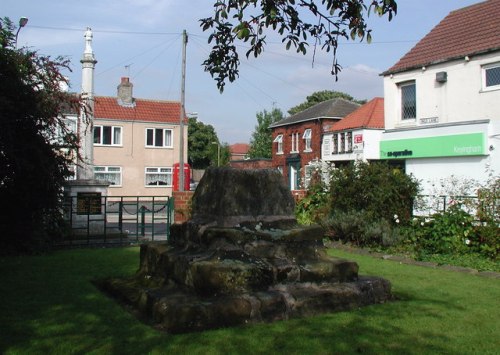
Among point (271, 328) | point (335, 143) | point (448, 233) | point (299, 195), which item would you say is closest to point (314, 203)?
point (299, 195)

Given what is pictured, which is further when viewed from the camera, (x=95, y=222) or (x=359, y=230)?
(x=95, y=222)

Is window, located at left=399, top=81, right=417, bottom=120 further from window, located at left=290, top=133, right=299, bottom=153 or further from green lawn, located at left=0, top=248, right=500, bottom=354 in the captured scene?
window, located at left=290, top=133, right=299, bottom=153

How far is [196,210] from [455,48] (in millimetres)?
17320

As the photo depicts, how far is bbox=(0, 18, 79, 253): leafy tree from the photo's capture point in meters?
11.2

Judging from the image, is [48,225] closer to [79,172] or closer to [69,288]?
[79,172]

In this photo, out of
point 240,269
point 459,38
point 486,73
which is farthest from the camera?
point 459,38

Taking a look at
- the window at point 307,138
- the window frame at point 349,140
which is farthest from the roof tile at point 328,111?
the window frame at point 349,140

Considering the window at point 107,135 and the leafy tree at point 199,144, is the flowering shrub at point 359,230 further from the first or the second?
the leafy tree at point 199,144

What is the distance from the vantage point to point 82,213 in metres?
14.4

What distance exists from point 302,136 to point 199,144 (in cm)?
2123

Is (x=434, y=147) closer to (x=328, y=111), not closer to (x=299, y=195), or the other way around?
(x=299, y=195)

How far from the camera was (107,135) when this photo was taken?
40.6 metres

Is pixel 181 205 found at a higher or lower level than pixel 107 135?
lower

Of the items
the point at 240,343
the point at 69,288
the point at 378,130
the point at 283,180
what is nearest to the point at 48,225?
the point at 69,288
